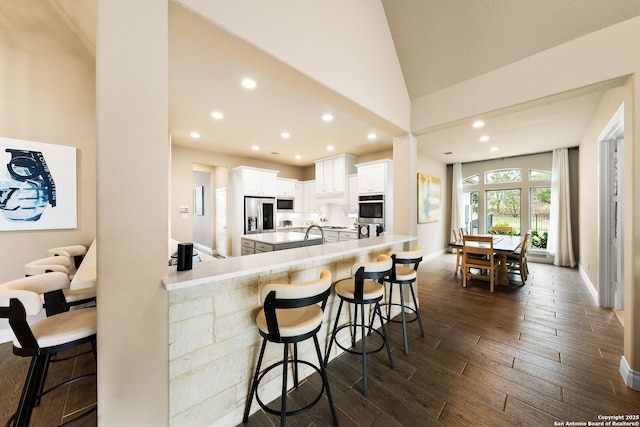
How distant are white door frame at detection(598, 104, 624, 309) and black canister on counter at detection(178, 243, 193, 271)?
15.8ft

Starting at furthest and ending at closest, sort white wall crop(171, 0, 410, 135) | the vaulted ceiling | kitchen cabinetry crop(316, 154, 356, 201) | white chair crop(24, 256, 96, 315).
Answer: kitchen cabinetry crop(316, 154, 356, 201), the vaulted ceiling, white chair crop(24, 256, 96, 315), white wall crop(171, 0, 410, 135)

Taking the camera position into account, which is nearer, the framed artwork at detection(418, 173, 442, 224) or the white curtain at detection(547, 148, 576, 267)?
the white curtain at detection(547, 148, 576, 267)

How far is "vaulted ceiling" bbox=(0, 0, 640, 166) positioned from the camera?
186 cm

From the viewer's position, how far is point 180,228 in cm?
545

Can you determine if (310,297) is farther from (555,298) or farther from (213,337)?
(555,298)

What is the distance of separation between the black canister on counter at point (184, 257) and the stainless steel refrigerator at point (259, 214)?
14.3 ft

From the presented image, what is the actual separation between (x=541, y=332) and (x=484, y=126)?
3187mm

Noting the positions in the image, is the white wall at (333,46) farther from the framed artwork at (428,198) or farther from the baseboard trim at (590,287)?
Answer: the baseboard trim at (590,287)

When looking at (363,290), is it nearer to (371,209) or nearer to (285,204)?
(371,209)

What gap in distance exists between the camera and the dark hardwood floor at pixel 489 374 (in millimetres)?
1487

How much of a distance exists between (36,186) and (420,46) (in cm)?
439

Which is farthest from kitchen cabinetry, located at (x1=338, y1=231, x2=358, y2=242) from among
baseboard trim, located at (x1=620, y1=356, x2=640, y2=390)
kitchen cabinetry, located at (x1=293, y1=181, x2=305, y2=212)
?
baseboard trim, located at (x1=620, y1=356, x2=640, y2=390)

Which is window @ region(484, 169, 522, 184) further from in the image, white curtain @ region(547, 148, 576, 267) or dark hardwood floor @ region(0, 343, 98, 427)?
dark hardwood floor @ region(0, 343, 98, 427)

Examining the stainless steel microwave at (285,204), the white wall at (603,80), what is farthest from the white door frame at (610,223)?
the stainless steel microwave at (285,204)
